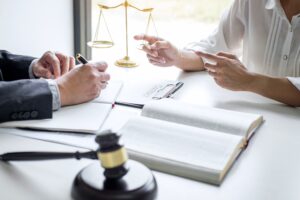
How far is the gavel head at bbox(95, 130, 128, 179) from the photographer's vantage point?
0.63 metres

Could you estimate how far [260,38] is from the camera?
1.53 m

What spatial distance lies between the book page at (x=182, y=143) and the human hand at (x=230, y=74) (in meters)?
0.39

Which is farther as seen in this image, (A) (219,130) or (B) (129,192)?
(A) (219,130)

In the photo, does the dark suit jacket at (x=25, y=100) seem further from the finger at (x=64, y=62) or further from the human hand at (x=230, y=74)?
the human hand at (x=230, y=74)

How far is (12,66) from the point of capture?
129 centimetres

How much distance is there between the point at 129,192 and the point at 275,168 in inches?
13.0

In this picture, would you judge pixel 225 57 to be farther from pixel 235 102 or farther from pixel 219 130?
pixel 219 130

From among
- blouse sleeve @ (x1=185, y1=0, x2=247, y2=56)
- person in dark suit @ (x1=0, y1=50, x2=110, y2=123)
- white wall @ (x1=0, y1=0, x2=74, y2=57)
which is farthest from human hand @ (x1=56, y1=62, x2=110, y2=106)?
white wall @ (x1=0, y1=0, x2=74, y2=57)

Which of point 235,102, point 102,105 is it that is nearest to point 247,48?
point 235,102

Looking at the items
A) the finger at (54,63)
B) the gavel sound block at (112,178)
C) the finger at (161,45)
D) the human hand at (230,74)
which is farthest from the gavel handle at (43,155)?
the finger at (161,45)

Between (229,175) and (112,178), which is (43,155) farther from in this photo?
(229,175)

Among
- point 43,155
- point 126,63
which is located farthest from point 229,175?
point 126,63

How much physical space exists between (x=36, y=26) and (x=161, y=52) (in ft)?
2.88

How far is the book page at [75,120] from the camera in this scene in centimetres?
92
